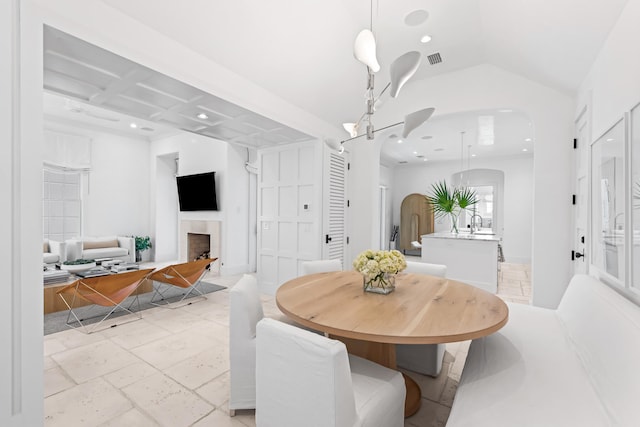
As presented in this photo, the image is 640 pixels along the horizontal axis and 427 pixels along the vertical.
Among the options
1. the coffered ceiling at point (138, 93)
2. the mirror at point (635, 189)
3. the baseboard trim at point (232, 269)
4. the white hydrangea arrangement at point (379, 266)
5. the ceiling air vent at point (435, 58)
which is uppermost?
the ceiling air vent at point (435, 58)

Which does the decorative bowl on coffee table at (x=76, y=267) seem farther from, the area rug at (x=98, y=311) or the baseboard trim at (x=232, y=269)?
the baseboard trim at (x=232, y=269)

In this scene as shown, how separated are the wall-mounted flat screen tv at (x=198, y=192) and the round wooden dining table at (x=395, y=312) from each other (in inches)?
172

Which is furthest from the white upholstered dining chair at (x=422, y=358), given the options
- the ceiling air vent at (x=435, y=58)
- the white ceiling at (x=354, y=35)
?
the ceiling air vent at (x=435, y=58)

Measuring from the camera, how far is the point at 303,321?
1429 millimetres

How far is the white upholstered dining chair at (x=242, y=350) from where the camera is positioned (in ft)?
5.65

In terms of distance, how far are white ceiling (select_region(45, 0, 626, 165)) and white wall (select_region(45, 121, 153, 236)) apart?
4.82 meters

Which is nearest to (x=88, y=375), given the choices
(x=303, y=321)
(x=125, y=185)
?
(x=303, y=321)

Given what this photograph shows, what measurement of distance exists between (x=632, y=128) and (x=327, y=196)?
2.97 metres

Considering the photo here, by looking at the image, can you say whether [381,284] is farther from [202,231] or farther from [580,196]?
[202,231]

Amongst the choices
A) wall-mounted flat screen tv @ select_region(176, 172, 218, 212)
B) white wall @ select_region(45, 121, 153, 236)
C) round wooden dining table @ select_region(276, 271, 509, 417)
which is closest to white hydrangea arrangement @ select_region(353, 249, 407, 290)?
round wooden dining table @ select_region(276, 271, 509, 417)

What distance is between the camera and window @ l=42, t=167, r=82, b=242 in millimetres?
5984

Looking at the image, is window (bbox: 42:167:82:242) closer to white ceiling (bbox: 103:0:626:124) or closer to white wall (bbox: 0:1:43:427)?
white ceiling (bbox: 103:0:626:124)

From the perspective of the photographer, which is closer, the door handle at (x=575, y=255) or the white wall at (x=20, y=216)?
the white wall at (x=20, y=216)

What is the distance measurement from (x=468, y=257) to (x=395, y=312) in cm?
388
